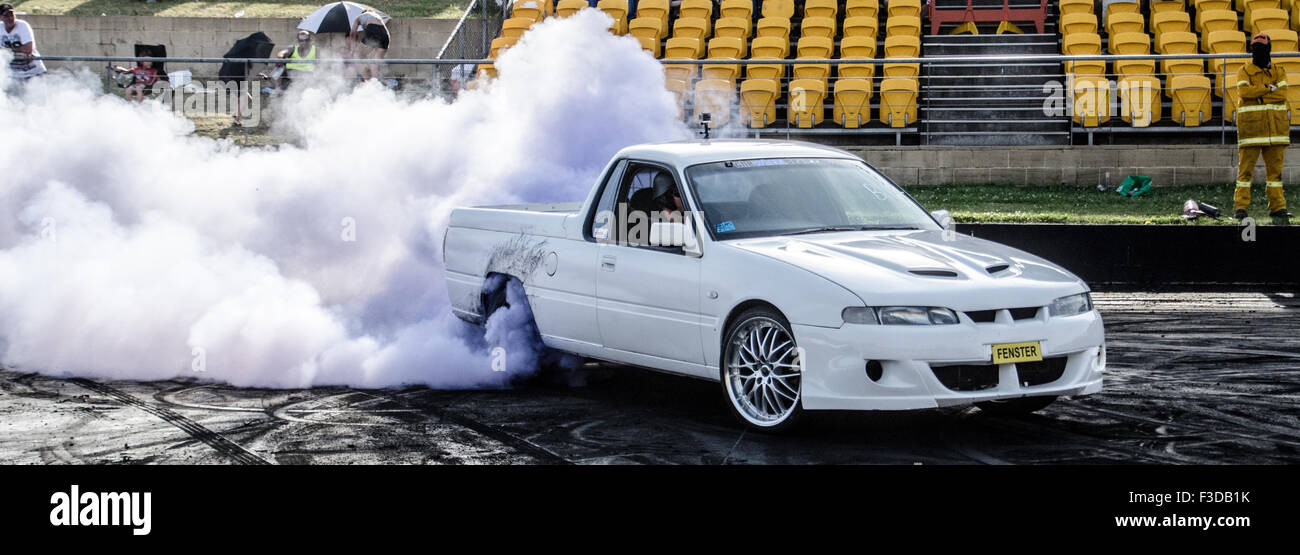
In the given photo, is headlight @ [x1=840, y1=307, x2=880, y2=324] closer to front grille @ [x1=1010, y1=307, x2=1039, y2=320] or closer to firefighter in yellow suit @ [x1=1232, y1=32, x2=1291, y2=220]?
front grille @ [x1=1010, y1=307, x2=1039, y2=320]

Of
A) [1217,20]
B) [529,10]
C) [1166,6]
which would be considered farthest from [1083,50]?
[529,10]

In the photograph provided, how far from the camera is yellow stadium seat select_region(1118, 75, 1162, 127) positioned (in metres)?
17.9

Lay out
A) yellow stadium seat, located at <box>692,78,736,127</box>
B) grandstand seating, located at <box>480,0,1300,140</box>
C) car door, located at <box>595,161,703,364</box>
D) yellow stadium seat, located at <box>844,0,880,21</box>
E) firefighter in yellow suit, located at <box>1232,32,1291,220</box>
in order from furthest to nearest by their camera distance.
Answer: yellow stadium seat, located at <box>844,0,880,21</box>, grandstand seating, located at <box>480,0,1300,140</box>, yellow stadium seat, located at <box>692,78,736,127</box>, firefighter in yellow suit, located at <box>1232,32,1291,220</box>, car door, located at <box>595,161,703,364</box>

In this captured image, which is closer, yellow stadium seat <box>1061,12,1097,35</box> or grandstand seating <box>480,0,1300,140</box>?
grandstand seating <box>480,0,1300,140</box>

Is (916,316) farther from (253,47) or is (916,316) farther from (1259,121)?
(253,47)

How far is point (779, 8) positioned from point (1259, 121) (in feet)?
28.3

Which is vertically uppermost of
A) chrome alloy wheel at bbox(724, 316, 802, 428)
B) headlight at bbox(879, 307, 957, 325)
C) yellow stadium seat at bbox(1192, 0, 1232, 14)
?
yellow stadium seat at bbox(1192, 0, 1232, 14)

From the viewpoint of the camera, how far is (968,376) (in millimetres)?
6316

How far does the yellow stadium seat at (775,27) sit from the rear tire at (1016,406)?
46.2 feet

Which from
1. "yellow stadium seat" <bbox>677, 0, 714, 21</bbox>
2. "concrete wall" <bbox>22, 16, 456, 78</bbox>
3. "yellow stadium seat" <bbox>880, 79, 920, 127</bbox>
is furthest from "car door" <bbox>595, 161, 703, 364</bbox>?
"concrete wall" <bbox>22, 16, 456, 78</bbox>

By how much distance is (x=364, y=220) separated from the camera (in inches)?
425

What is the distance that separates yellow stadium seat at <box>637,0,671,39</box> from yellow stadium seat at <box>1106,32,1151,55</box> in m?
6.60

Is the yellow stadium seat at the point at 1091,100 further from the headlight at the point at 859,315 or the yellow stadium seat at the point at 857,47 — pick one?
the headlight at the point at 859,315

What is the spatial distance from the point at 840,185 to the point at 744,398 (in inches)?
62.1
